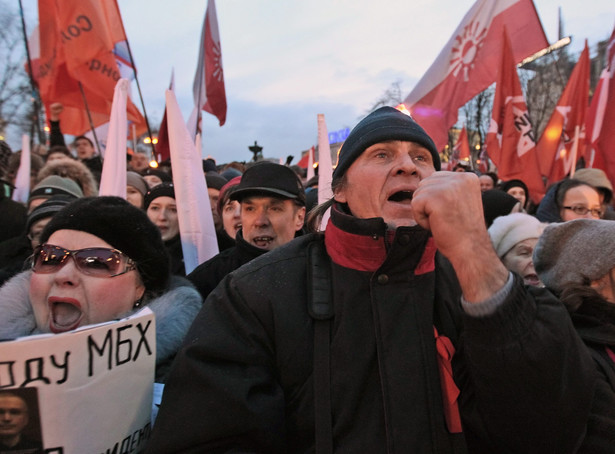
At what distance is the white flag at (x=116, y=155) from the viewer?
3.04 meters

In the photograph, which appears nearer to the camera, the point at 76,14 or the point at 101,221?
the point at 101,221

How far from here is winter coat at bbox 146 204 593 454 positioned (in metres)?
1.26

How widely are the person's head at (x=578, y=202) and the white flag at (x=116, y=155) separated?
3.83 meters

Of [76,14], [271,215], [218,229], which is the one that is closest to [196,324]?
[271,215]

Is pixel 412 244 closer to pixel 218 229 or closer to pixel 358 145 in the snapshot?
pixel 358 145

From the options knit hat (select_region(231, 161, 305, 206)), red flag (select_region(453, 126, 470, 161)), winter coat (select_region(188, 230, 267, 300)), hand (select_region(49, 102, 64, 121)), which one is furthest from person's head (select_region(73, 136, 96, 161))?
red flag (select_region(453, 126, 470, 161))

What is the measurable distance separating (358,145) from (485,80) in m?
5.56

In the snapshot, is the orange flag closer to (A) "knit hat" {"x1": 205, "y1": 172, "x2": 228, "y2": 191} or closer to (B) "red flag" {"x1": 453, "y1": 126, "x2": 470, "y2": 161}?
(A) "knit hat" {"x1": 205, "y1": 172, "x2": 228, "y2": 191}

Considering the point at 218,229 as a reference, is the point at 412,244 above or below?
above

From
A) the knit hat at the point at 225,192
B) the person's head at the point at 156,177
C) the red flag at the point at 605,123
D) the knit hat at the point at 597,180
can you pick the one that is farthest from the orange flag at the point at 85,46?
the red flag at the point at 605,123

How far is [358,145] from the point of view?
1.74 m

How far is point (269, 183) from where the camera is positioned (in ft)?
10.7

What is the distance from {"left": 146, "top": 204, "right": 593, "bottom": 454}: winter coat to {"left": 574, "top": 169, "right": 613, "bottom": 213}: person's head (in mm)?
4402

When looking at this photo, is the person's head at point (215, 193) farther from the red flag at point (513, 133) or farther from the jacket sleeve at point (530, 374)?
the red flag at point (513, 133)
